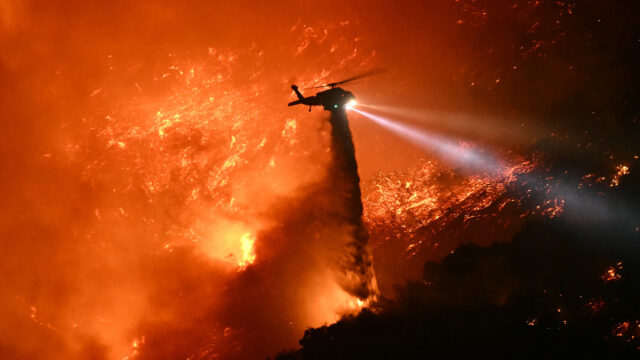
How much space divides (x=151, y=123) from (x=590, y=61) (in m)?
17.2

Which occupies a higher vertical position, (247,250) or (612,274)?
(247,250)

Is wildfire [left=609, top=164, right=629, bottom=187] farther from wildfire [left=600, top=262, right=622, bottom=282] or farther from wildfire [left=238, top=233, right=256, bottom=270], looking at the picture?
wildfire [left=238, top=233, right=256, bottom=270]

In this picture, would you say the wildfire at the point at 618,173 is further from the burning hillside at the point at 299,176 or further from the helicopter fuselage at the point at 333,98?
the helicopter fuselage at the point at 333,98

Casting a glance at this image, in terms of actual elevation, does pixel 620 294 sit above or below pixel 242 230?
below

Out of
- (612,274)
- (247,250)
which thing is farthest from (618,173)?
(247,250)

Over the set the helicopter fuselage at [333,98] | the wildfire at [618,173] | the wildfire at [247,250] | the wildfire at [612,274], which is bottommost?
the wildfire at [612,274]

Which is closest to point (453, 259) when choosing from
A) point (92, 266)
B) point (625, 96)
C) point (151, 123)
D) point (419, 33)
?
point (625, 96)

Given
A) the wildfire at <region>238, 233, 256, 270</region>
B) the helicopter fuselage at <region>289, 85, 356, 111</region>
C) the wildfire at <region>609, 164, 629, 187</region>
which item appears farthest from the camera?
the wildfire at <region>238, 233, 256, 270</region>

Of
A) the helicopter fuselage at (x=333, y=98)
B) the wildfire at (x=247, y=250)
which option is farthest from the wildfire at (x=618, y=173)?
the wildfire at (x=247, y=250)

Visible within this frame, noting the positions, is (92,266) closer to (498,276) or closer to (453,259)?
(453,259)

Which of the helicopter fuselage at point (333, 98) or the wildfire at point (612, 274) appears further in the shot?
the helicopter fuselage at point (333, 98)

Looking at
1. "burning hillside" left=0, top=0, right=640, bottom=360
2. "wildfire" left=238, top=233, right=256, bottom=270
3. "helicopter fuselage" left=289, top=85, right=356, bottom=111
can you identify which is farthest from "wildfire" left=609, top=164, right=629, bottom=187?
"wildfire" left=238, top=233, right=256, bottom=270

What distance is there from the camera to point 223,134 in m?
16.7

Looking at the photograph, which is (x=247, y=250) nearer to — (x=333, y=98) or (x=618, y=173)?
(x=333, y=98)
